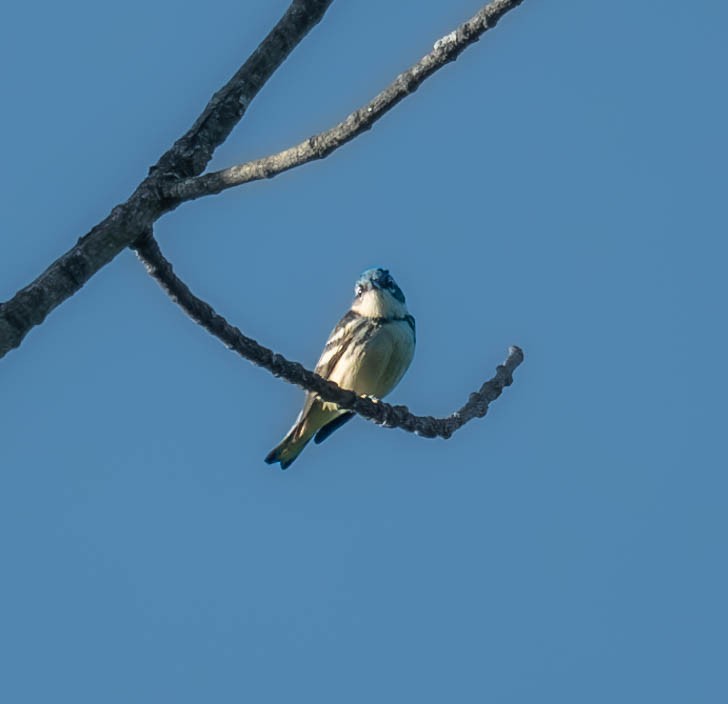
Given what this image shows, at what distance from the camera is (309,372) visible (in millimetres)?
4980

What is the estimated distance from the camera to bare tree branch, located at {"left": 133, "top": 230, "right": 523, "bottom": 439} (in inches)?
159

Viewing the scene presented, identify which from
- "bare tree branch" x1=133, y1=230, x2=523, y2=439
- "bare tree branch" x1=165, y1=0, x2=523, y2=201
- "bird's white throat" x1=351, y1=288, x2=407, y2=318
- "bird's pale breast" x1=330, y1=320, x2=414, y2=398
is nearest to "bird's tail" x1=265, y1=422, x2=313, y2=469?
"bird's pale breast" x1=330, y1=320, x2=414, y2=398

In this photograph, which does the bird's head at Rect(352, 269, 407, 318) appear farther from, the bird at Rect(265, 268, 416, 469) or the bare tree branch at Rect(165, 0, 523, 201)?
the bare tree branch at Rect(165, 0, 523, 201)

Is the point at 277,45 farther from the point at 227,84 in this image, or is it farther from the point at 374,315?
the point at 374,315

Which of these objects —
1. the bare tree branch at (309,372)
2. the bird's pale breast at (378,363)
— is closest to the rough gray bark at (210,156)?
the bare tree branch at (309,372)

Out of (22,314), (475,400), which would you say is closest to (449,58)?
(22,314)

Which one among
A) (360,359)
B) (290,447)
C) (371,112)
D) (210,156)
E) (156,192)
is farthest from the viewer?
(290,447)

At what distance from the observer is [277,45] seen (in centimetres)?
411

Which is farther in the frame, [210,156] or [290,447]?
[290,447]

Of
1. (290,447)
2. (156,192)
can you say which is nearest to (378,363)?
(290,447)

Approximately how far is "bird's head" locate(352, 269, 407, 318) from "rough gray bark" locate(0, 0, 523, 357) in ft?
19.0

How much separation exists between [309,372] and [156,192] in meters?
1.31

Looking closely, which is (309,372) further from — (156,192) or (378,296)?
(378,296)

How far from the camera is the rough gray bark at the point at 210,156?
341cm
